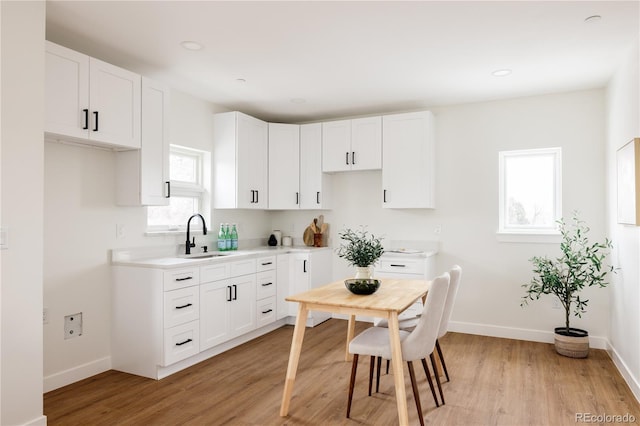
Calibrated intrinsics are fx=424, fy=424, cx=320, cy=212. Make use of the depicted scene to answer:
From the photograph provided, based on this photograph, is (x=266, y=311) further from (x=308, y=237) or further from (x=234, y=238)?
(x=308, y=237)

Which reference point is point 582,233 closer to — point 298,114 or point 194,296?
point 298,114

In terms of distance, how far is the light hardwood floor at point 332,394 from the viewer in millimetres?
2691

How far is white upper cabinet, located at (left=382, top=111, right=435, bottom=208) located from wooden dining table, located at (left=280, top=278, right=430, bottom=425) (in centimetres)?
175

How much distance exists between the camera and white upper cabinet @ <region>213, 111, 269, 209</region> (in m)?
4.64

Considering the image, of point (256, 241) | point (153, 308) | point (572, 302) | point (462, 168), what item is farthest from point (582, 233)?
point (153, 308)

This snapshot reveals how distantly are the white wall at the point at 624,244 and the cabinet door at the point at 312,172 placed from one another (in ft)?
9.69

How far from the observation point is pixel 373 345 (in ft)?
8.59

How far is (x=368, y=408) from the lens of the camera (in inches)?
111

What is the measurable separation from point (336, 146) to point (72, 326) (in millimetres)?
3257

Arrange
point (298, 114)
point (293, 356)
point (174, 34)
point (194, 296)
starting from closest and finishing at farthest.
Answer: point (293, 356)
point (174, 34)
point (194, 296)
point (298, 114)

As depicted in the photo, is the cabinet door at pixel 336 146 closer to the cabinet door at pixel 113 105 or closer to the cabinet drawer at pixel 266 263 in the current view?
the cabinet drawer at pixel 266 263

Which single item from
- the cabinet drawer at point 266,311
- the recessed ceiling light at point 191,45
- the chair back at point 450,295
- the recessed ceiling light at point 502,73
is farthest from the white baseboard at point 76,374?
the recessed ceiling light at point 502,73

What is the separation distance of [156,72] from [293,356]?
107 inches

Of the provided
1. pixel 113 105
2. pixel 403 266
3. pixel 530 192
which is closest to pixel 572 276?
pixel 530 192
